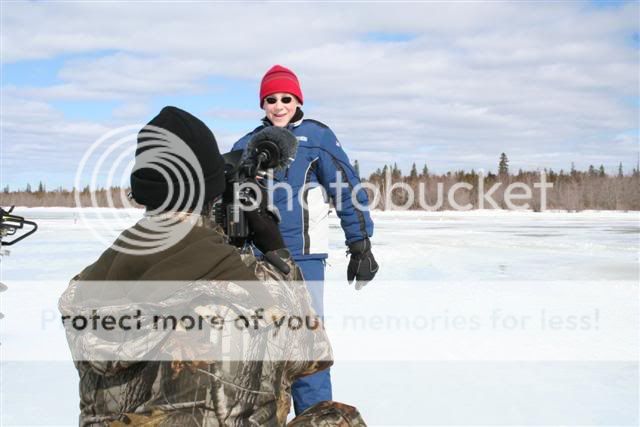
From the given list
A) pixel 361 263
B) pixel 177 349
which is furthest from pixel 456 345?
pixel 177 349

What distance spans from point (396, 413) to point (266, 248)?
216cm

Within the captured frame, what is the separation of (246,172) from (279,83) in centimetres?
137

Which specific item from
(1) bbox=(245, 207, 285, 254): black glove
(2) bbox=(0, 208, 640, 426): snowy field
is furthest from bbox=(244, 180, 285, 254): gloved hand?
(2) bbox=(0, 208, 640, 426): snowy field

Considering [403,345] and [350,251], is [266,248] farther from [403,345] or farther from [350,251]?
[403,345]

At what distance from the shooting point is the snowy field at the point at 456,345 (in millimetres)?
3482

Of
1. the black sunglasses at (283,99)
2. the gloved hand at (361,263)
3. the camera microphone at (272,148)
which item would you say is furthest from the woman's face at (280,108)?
the camera microphone at (272,148)

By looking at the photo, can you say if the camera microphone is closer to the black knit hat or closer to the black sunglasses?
the black knit hat

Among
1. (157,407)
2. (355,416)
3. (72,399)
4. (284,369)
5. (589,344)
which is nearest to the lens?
(157,407)

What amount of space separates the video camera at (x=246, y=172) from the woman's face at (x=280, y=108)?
1144mm

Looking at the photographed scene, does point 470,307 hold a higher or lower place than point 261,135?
lower

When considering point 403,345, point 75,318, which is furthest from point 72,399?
point 75,318

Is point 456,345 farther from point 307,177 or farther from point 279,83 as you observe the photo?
point 279,83

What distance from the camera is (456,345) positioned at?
4805mm

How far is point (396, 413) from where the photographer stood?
3.42m
